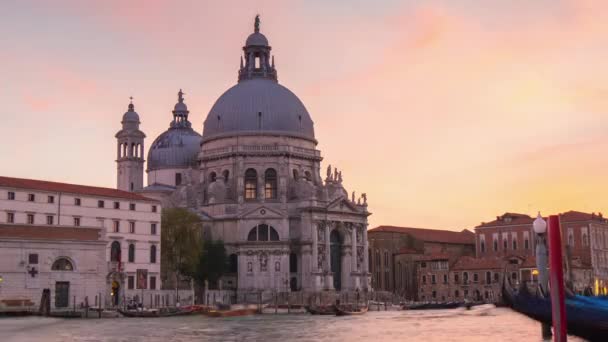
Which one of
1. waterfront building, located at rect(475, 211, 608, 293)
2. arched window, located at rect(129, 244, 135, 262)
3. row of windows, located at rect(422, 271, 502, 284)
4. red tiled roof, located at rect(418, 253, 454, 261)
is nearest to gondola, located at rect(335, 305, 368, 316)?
arched window, located at rect(129, 244, 135, 262)

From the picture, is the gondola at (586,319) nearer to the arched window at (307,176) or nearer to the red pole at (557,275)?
the red pole at (557,275)

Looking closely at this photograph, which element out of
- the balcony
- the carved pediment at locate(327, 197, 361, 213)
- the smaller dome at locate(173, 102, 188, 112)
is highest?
the smaller dome at locate(173, 102, 188, 112)

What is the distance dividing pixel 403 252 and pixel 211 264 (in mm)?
32546

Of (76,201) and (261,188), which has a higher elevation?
(261,188)

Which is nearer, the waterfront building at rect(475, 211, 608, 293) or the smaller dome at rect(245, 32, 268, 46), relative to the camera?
the smaller dome at rect(245, 32, 268, 46)

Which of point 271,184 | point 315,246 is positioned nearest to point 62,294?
point 315,246

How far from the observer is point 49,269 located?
52.9m

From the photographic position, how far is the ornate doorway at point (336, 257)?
267 feet

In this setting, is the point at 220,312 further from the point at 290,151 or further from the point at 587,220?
the point at 587,220

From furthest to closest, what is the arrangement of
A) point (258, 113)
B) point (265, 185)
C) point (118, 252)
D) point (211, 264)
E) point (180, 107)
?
1. point (180, 107)
2. point (258, 113)
3. point (265, 185)
4. point (211, 264)
5. point (118, 252)

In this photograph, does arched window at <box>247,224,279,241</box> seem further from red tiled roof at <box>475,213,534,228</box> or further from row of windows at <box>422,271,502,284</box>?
red tiled roof at <box>475,213,534,228</box>

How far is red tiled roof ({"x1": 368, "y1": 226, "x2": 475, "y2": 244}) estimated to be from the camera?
108 metres

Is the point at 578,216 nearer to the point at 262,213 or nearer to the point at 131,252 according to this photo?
the point at 262,213

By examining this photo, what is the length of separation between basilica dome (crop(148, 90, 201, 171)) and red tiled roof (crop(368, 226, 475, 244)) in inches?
934
